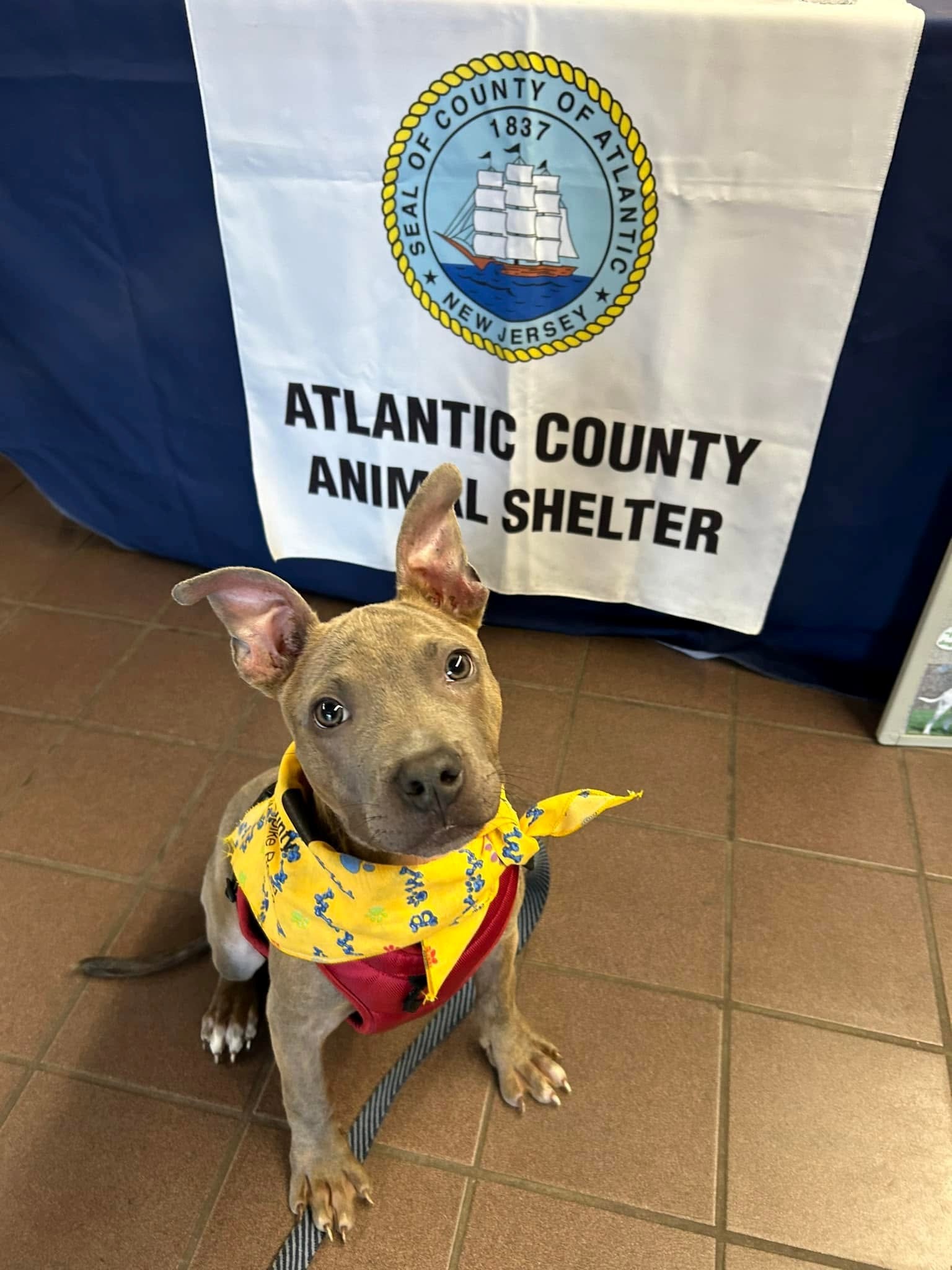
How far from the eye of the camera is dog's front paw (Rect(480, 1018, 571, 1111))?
6.70 ft

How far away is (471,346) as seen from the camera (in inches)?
97.0

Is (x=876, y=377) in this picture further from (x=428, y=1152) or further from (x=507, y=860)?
(x=428, y=1152)

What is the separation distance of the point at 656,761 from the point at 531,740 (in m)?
0.40

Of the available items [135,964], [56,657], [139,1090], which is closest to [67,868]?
[135,964]

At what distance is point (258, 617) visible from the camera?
1.55m

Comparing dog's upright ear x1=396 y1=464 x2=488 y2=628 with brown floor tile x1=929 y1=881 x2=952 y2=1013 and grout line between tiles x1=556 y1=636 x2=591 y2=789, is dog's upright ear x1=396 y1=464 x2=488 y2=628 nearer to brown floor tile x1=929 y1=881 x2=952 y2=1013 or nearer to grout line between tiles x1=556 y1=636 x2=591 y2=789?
grout line between tiles x1=556 y1=636 x2=591 y2=789

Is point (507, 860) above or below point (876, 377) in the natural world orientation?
below

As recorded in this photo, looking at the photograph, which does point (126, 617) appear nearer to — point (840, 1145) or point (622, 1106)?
point (622, 1106)

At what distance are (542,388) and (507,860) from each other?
1.41 meters

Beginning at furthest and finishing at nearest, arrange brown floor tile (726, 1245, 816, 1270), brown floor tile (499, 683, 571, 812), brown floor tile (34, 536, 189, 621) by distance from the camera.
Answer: brown floor tile (34, 536, 189, 621), brown floor tile (499, 683, 571, 812), brown floor tile (726, 1245, 816, 1270)

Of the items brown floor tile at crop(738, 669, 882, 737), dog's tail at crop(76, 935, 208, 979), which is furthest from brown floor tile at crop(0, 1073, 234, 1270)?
brown floor tile at crop(738, 669, 882, 737)

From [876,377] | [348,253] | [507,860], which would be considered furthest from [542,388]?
[507,860]

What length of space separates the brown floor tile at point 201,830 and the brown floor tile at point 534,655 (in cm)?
90

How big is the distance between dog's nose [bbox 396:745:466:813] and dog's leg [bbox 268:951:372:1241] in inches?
20.3
